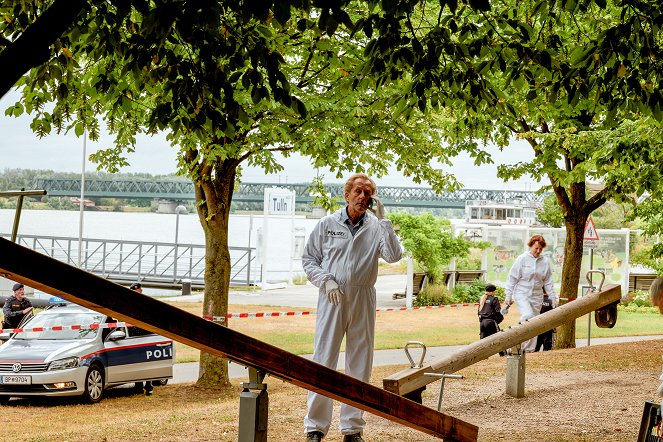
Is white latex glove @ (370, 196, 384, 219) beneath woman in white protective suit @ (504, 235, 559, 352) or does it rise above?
above

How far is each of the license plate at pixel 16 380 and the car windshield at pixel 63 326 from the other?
110 centimetres

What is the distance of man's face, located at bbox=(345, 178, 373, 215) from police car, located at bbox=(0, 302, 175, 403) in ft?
30.1

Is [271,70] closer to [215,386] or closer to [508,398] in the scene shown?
[508,398]

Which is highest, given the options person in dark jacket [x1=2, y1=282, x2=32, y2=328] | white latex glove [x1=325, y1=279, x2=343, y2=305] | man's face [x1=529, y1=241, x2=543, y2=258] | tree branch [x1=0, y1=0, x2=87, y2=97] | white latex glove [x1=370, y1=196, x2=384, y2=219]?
tree branch [x1=0, y1=0, x2=87, y2=97]

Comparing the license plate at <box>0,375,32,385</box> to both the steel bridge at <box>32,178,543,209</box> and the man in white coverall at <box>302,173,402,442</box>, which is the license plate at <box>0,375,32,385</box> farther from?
the steel bridge at <box>32,178,543,209</box>

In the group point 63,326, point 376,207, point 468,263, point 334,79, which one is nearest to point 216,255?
point 63,326

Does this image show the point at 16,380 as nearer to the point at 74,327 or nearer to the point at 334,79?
the point at 74,327

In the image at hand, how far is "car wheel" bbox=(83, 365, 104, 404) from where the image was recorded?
47.8ft

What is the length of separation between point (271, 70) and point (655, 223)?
22.4 meters

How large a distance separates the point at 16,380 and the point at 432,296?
73.7 feet

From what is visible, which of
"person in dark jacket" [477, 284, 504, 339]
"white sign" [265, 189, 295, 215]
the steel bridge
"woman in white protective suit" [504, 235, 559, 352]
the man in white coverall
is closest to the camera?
the man in white coverall

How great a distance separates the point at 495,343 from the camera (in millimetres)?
9461

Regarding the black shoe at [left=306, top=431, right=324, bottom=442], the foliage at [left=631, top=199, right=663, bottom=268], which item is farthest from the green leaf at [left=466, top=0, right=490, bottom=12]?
the foliage at [left=631, top=199, right=663, bottom=268]

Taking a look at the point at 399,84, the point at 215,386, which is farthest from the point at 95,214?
the point at 399,84
